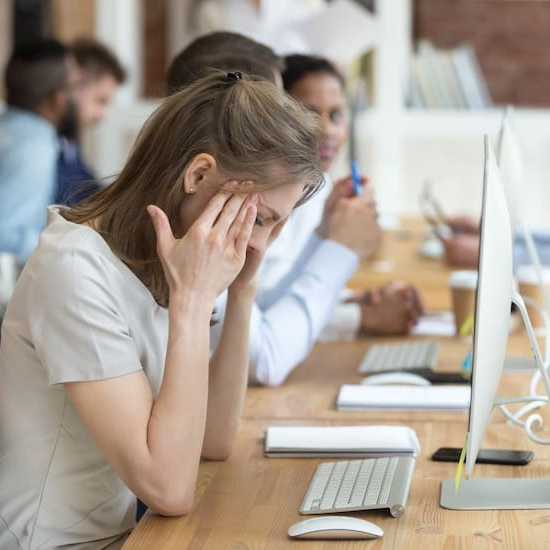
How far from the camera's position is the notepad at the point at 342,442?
158cm

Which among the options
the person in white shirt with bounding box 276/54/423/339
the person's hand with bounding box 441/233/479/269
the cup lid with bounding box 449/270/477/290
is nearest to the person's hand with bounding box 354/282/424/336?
the person in white shirt with bounding box 276/54/423/339

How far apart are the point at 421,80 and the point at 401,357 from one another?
363cm

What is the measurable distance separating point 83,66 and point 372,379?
3.43 meters

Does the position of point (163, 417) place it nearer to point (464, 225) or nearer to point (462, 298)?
point (462, 298)

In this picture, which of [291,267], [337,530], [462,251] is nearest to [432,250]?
[462,251]

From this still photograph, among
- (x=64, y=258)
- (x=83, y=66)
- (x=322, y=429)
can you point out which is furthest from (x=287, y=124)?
(x=83, y=66)

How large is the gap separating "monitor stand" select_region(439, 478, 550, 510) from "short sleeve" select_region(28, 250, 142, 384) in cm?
40

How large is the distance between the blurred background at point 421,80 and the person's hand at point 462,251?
227 centimetres

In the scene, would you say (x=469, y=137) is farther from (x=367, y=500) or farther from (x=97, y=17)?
(x=367, y=500)

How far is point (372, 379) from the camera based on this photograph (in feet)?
6.63

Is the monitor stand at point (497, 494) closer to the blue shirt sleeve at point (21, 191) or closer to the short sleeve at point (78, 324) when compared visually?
the short sleeve at point (78, 324)

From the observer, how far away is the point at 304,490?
1441 mm

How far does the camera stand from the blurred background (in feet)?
18.3

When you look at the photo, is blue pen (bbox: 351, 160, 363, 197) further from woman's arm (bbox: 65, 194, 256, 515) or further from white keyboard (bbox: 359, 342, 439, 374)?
woman's arm (bbox: 65, 194, 256, 515)
